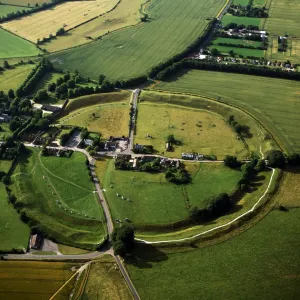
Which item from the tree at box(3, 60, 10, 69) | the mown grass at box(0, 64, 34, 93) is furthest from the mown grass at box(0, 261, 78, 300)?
the tree at box(3, 60, 10, 69)

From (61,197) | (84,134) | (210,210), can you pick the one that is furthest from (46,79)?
(210,210)

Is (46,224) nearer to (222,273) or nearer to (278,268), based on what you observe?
(222,273)

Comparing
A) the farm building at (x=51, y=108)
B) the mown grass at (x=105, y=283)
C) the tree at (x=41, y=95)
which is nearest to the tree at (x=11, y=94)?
the tree at (x=41, y=95)

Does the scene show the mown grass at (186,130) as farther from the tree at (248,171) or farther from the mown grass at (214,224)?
the mown grass at (214,224)

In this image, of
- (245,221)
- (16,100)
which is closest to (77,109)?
(16,100)

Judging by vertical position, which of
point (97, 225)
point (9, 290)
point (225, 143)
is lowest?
point (9, 290)
